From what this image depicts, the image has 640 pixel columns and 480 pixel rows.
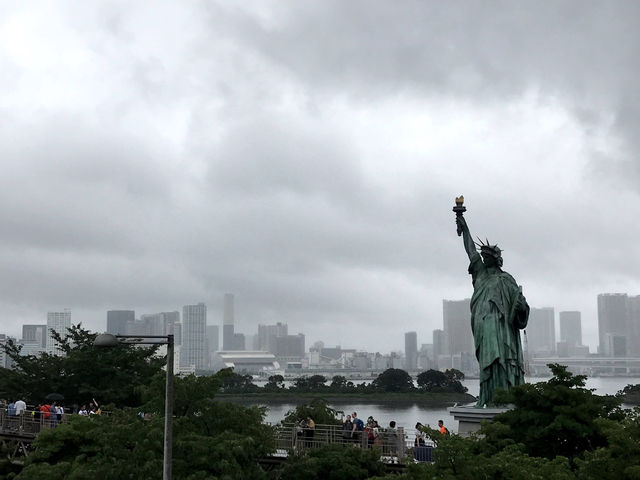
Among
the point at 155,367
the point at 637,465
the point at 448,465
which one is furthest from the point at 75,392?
the point at 637,465

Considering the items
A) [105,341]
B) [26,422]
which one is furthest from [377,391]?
[105,341]

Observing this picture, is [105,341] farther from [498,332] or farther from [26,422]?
[26,422]

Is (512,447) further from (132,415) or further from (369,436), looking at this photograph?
(132,415)

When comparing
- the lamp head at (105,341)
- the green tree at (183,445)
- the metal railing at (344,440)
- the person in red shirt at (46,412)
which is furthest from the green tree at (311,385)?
the lamp head at (105,341)

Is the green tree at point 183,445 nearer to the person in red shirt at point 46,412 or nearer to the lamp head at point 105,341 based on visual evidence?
the lamp head at point 105,341

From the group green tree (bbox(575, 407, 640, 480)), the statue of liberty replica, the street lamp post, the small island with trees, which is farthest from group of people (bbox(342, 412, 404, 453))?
the small island with trees

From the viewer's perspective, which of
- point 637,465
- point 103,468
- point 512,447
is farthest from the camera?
point 103,468
